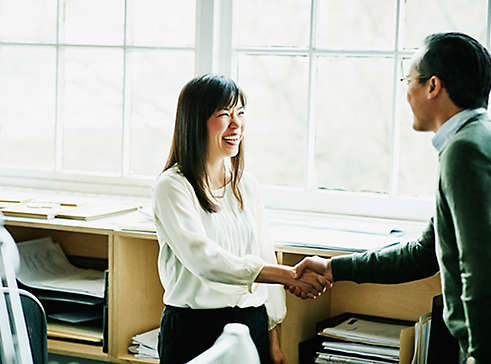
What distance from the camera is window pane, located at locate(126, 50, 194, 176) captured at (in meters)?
Answer: 3.30

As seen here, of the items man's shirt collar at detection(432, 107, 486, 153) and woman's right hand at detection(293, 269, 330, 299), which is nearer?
man's shirt collar at detection(432, 107, 486, 153)

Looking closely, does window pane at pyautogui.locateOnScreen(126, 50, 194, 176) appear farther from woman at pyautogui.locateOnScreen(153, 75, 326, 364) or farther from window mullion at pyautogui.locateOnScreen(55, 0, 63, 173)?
woman at pyautogui.locateOnScreen(153, 75, 326, 364)

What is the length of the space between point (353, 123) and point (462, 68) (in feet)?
3.89

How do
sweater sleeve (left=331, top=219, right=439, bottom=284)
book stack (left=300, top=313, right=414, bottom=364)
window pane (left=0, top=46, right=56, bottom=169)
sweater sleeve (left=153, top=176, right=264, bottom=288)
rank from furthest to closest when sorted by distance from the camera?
window pane (left=0, top=46, right=56, bottom=169) → book stack (left=300, top=313, right=414, bottom=364) → sweater sleeve (left=331, top=219, right=439, bottom=284) → sweater sleeve (left=153, top=176, right=264, bottom=288)

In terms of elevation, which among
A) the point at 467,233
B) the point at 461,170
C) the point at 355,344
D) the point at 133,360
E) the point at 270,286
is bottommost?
the point at 133,360

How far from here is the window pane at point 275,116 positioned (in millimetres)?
3094

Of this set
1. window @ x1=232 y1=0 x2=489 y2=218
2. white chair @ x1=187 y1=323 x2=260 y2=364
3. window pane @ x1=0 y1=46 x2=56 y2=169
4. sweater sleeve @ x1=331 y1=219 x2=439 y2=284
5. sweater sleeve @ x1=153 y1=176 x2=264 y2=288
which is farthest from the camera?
window pane @ x1=0 y1=46 x2=56 y2=169

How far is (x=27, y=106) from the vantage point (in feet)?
11.7

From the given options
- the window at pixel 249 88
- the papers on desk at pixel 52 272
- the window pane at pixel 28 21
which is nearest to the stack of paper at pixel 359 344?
the window at pixel 249 88

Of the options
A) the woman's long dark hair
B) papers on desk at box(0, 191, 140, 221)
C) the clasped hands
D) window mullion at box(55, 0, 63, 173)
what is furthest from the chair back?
window mullion at box(55, 0, 63, 173)

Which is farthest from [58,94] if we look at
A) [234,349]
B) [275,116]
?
[234,349]

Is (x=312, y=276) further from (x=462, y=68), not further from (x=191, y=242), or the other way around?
(x=462, y=68)

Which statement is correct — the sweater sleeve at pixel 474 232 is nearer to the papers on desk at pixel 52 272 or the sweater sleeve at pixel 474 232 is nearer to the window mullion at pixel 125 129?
the papers on desk at pixel 52 272

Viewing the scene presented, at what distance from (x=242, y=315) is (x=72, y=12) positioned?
1.74 m
